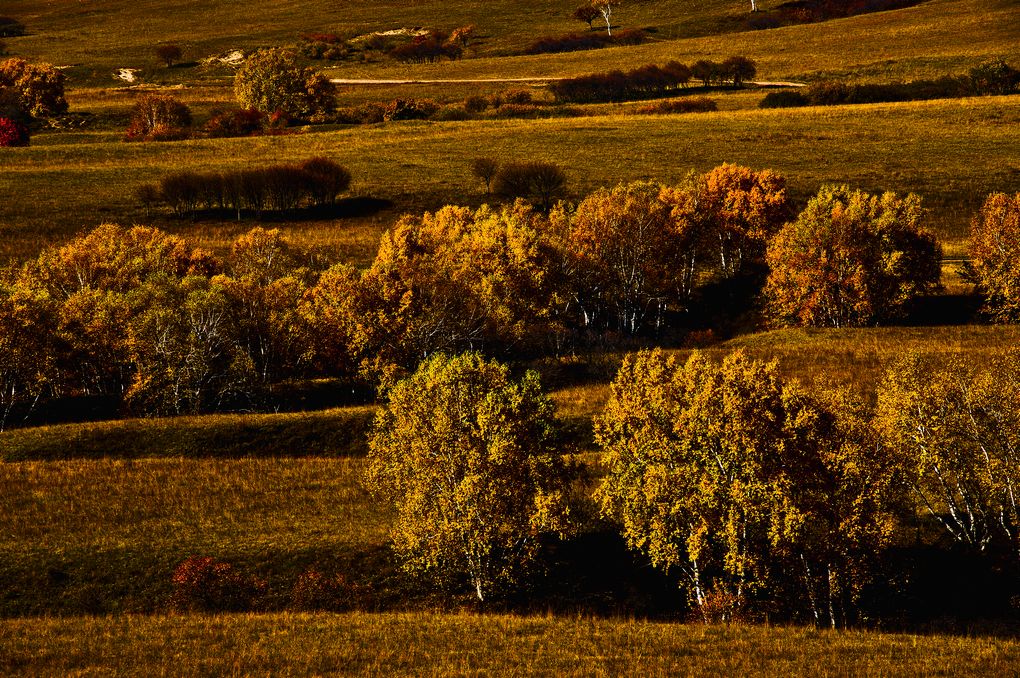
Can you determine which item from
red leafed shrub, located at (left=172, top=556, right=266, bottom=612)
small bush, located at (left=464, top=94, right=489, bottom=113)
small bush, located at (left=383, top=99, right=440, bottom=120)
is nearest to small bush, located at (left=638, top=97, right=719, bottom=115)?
small bush, located at (left=464, top=94, right=489, bottom=113)

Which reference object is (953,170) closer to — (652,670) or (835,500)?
(835,500)

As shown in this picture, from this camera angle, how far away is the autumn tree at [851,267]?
95188mm

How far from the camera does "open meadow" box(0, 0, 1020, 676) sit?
136 ft

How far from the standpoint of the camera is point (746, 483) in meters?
46.5

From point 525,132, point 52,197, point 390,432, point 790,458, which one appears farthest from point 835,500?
point 525,132

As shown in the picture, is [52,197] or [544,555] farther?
[52,197]

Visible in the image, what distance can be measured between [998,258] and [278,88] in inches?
4903

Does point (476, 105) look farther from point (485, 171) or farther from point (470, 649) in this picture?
point (470, 649)

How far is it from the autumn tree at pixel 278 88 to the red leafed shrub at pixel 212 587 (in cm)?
14085

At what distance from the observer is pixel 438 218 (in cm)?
10669

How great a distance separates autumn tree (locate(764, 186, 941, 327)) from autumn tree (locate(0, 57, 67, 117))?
135128mm

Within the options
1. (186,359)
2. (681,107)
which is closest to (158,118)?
(681,107)

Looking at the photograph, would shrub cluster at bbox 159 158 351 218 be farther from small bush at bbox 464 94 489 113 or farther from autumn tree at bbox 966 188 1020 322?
autumn tree at bbox 966 188 1020 322

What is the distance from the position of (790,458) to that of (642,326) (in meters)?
57.3
